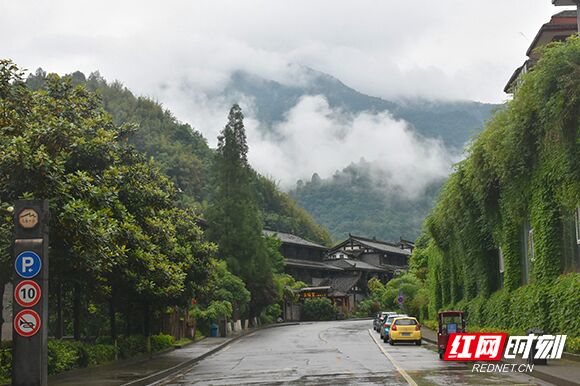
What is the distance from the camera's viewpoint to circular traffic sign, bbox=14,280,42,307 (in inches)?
624

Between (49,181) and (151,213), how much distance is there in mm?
10233

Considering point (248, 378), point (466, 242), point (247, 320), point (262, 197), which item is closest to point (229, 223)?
point (247, 320)

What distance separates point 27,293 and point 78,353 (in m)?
9.96

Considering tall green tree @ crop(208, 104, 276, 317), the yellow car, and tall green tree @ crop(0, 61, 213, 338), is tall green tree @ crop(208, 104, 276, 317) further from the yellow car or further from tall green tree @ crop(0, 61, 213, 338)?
tall green tree @ crop(0, 61, 213, 338)

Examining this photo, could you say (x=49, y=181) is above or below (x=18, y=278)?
above

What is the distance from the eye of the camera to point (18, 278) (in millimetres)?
15992

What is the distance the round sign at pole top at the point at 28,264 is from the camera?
52.4 ft

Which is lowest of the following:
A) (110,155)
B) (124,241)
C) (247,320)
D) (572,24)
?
(247,320)

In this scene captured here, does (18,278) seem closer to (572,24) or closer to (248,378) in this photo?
(248,378)

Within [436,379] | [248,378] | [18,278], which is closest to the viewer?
[18,278]

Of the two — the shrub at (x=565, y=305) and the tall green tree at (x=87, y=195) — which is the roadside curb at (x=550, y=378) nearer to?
the shrub at (x=565, y=305)

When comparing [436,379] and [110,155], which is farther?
[110,155]

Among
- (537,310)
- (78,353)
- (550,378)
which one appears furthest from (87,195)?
(537,310)

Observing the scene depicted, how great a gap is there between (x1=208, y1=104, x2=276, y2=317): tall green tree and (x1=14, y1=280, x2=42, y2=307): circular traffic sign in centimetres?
4651
